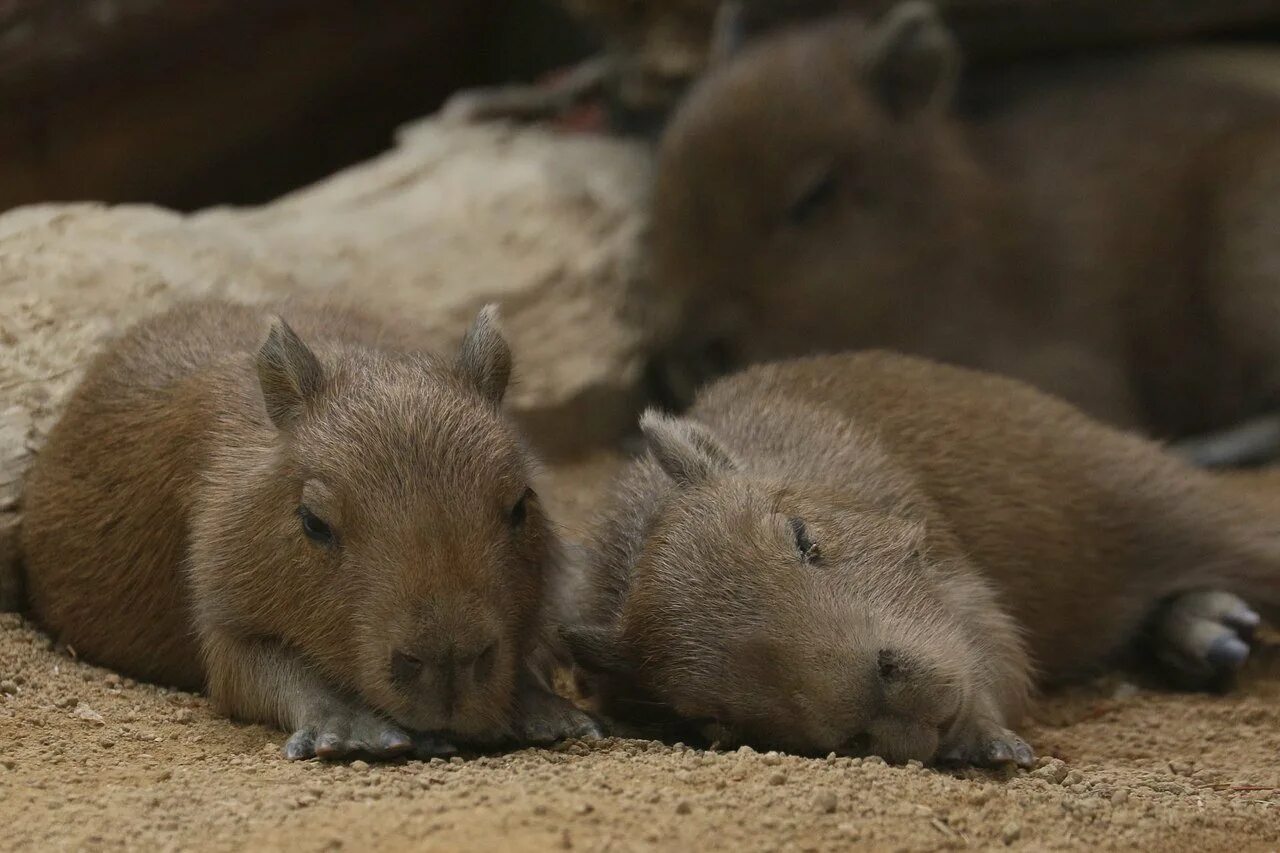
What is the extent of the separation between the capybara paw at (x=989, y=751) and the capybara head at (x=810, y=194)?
3265mm

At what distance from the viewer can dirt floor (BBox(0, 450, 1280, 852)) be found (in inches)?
128

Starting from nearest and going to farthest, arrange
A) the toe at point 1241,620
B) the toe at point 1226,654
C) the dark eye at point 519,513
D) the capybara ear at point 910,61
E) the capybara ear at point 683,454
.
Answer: the dark eye at point 519,513, the capybara ear at point 683,454, the toe at point 1226,654, the toe at point 1241,620, the capybara ear at point 910,61

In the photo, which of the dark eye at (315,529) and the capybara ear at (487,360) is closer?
the dark eye at (315,529)

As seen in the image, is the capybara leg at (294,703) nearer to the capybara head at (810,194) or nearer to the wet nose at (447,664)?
the wet nose at (447,664)

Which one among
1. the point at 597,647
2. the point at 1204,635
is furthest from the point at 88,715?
the point at 1204,635

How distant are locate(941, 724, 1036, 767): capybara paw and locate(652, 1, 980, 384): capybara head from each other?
3.27 m

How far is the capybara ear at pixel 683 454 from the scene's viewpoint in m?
4.55

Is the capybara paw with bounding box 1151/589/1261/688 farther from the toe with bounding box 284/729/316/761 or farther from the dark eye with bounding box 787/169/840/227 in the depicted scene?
the toe with bounding box 284/729/316/761

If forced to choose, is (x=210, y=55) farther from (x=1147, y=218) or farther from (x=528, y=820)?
(x=528, y=820)

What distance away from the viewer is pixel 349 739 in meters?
4.01

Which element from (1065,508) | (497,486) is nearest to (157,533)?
(497,486)

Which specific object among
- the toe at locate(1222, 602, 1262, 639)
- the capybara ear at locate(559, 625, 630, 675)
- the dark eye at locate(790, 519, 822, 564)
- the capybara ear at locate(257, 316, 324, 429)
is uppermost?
the capybara ear at locate(257, 316, 324, 429)

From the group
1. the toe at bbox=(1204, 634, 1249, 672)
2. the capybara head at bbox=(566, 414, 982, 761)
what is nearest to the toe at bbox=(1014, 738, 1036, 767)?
the capybara head at bbox=(566, 414, 982, 761)

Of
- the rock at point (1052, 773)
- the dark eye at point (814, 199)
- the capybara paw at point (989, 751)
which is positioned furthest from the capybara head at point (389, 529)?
the dark eye at point (814, 199)
